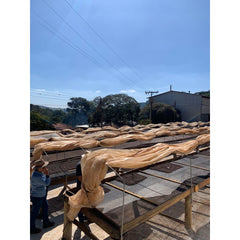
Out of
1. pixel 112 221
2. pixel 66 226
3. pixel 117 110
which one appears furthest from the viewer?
pixel 117 110

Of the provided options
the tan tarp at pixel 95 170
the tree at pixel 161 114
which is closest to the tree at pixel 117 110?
the tree at pixel 161 114

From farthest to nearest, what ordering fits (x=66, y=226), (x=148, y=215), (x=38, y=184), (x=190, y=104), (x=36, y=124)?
(x=190, y=104) < (x=36, y=124) < (x=38, y=184) < (x=66, y=226) < (x=148, y=215)

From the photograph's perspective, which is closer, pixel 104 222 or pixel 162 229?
pixel 104 222

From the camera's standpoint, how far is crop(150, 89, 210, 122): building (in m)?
26.0

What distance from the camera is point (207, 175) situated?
3.78m

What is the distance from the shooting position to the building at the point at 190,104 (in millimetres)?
26000

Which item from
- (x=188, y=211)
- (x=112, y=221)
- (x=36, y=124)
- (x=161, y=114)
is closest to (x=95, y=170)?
(x=112, y=221)

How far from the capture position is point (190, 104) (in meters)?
27.1

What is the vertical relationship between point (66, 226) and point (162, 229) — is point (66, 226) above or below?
above

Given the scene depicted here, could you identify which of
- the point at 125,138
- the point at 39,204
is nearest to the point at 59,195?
the point at 39,204

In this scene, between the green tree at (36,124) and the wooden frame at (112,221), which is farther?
the green tree at (36,124)

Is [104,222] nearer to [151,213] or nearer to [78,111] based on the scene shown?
[151,213]

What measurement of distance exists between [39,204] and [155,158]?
2.35 metres

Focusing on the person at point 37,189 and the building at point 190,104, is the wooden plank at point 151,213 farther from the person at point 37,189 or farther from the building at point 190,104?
the building at point 190,104
